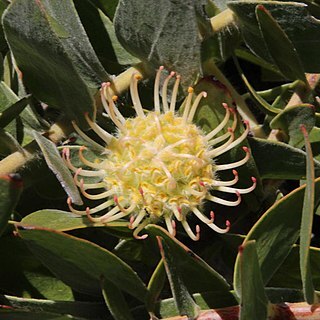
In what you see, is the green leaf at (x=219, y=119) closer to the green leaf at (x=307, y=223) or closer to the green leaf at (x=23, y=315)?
the green leaf at (x=307, y=223)

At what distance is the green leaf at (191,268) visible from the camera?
1.28 m

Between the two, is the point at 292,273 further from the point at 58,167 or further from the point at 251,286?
the point at 58,167

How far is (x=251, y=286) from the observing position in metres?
1.22

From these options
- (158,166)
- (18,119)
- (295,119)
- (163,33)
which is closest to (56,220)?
(158,166)

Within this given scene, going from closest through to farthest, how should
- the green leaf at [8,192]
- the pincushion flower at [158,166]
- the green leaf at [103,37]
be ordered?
1. the green leaf at [8,192]
2. the pincushion flower at [158,166]
3. the green leaf at [103,37]

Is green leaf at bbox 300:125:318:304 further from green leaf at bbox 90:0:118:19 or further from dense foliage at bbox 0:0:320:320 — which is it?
green leaf at bbox 90:0:118:19

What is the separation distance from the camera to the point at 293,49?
1551 millimetres

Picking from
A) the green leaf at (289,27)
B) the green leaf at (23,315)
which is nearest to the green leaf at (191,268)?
the green leaf at (23,315)

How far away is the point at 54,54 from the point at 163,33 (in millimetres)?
272

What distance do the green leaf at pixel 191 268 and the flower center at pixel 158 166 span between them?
3.6 inches

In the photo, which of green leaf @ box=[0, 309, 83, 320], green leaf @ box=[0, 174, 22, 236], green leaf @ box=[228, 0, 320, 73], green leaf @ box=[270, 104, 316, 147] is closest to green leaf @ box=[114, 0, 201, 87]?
green leaf @ box=[228, 0, 320, 73]

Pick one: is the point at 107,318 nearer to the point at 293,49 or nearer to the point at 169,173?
the point at 169,173

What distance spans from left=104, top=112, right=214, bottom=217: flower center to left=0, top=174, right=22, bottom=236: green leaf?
28cm

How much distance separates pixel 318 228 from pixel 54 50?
0.88 m
